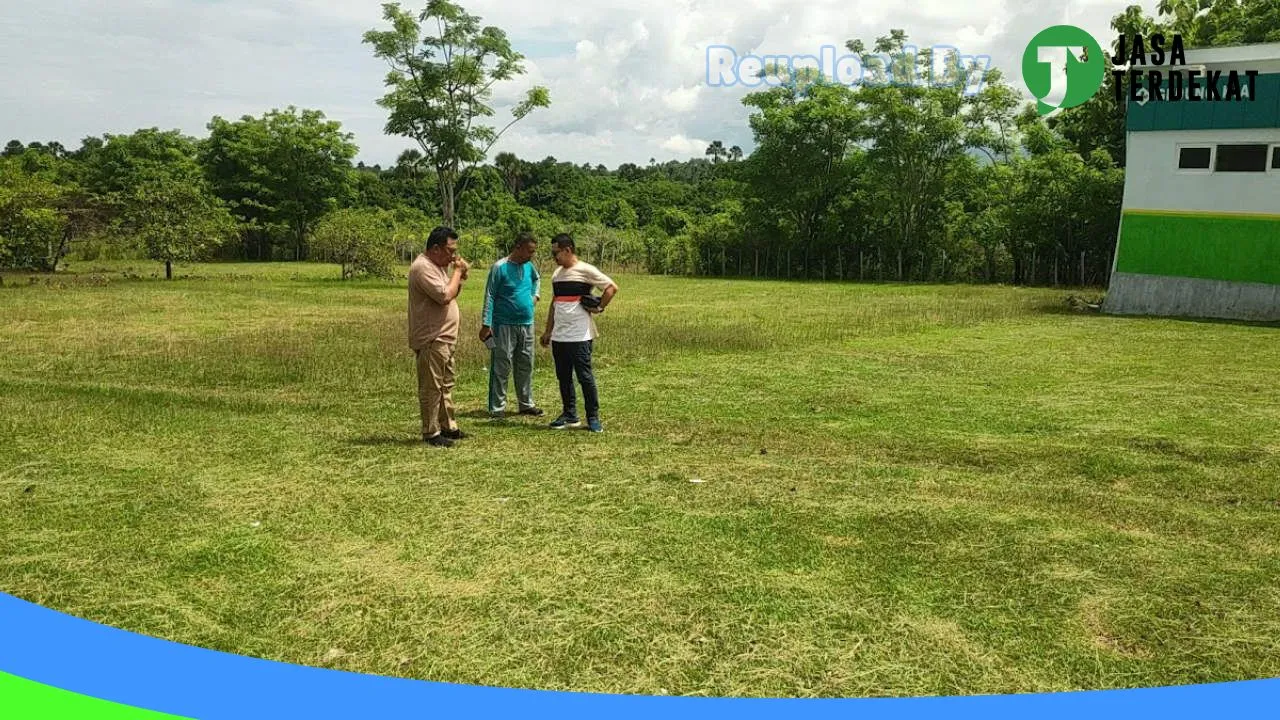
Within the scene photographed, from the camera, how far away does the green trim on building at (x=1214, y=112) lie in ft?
59.4

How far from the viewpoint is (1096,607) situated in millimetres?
3977

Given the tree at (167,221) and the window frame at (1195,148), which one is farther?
the tree at (167,221)

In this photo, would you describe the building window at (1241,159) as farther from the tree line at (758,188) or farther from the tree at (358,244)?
the tree at (358,244)

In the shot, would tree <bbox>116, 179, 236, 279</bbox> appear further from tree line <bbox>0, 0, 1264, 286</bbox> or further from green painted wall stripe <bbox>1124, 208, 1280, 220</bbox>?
green painted wall stripe <bbox>1124, 208, 1280, 220</bbox>

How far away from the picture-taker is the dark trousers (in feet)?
24.5

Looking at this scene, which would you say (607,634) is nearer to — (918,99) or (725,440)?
(725,440)

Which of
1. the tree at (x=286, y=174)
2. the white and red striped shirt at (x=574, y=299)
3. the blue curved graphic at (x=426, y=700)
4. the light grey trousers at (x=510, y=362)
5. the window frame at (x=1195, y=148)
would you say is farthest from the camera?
the tree at (x=286, y=174)

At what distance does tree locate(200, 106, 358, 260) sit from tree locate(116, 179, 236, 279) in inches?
790

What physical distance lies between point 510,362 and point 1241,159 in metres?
17.2

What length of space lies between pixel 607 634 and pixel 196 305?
18245 millimetres

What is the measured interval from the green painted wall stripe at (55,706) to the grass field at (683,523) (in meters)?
0.39

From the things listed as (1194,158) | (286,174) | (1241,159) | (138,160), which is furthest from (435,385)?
(138,160)

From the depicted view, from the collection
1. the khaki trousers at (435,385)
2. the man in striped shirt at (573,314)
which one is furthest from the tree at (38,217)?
the man in striped shirt at (573,314)

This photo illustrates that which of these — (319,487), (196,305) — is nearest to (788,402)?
(319,487)
